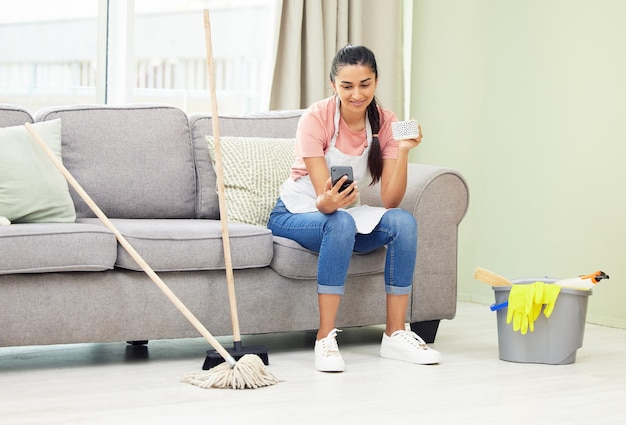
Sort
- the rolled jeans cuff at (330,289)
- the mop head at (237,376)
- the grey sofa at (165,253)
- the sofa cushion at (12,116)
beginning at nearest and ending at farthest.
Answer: the mop head at (237,376)
the grey sofa at (165,253)
the rolled jeans cuff at (330,289)
the sofa cushion at (12,116)

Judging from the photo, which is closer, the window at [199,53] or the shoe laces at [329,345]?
the shoe laces at [329,345]

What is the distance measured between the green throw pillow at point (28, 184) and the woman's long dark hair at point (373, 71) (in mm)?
906

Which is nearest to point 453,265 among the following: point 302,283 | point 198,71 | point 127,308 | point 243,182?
point 302,283

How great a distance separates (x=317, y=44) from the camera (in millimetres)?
4188

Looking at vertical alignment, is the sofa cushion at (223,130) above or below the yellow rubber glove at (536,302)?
above

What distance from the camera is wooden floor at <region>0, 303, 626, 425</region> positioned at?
7.23 ft

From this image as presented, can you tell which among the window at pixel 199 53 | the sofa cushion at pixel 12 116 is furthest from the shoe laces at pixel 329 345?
the window at pixel 199 53

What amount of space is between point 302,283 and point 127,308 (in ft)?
1.87

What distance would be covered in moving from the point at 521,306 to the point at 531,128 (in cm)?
150

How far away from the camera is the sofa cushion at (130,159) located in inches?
→ 124

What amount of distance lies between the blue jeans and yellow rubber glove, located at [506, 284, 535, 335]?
0.31m

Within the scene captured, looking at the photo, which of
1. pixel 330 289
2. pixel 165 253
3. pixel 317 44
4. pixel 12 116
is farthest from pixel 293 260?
pixel 317 44

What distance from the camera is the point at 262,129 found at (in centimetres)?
352

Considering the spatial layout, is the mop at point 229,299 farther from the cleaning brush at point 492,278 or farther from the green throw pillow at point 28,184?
the cleaning brush at point 492,278
